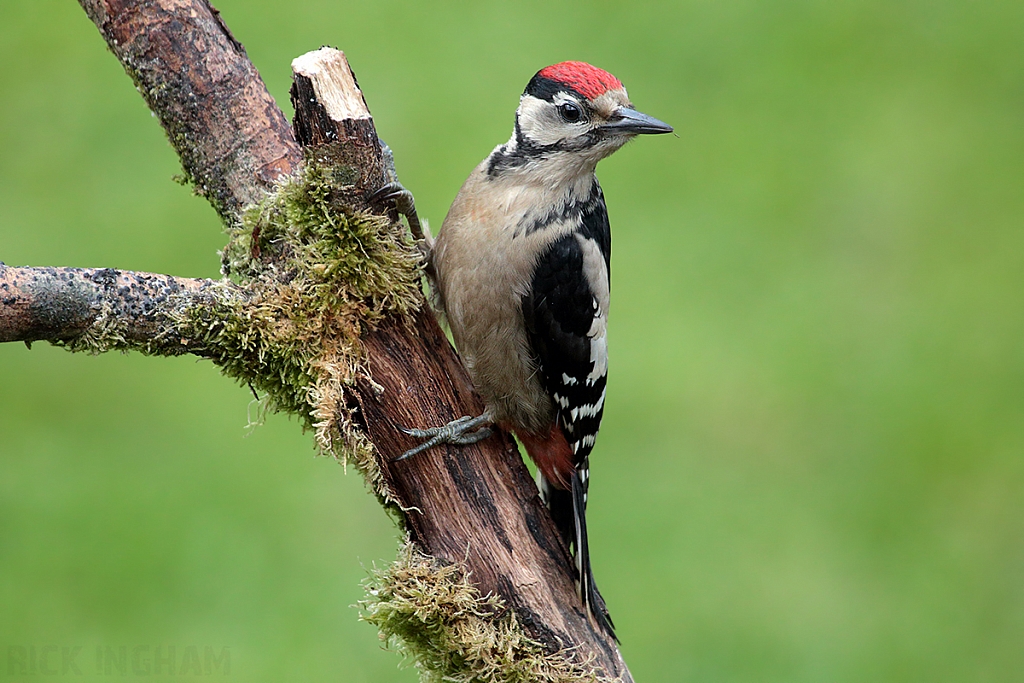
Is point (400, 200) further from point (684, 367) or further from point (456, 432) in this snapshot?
point (684, 367)

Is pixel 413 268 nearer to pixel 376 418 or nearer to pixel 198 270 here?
pixel 376 418

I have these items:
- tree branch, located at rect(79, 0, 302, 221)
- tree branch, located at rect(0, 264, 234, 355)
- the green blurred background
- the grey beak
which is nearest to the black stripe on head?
the grey beak

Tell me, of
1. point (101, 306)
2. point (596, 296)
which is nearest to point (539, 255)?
point (596, 296)

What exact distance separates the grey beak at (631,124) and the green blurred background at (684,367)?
112 inches

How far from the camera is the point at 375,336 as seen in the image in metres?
3.04

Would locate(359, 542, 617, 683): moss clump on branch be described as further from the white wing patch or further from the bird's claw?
the bird's claw

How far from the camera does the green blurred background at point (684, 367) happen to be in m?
5.32

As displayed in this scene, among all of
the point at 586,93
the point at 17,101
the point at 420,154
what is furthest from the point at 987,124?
the point at 17,101

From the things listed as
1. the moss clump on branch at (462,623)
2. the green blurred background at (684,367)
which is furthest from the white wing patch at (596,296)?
the green blurred background at (684,367)

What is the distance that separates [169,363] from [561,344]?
355 cm

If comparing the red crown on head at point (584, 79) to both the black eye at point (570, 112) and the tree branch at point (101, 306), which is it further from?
the tree branch at point (101, 306)

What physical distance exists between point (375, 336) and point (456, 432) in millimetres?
385

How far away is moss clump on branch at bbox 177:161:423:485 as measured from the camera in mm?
2920

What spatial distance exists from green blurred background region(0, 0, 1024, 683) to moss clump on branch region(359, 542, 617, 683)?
2.20m
